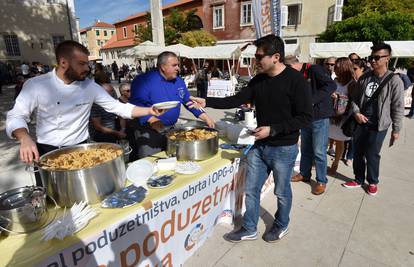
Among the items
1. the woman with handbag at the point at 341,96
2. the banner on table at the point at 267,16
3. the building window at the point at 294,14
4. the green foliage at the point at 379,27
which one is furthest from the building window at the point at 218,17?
the woman with handbag at the point at 341,96

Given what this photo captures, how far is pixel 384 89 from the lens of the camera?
288 centimetres

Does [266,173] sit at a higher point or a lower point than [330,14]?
lower

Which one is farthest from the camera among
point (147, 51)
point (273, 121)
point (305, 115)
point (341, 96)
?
point (147, 51)

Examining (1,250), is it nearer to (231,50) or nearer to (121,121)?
(121,121)

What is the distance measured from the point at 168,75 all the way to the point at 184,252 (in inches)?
65.4

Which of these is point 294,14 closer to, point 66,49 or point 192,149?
point 192,149

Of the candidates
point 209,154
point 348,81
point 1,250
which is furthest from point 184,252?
point 348,81

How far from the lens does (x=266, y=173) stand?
2361mm

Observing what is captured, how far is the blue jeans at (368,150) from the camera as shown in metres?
3.04

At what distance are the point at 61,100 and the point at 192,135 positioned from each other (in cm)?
113

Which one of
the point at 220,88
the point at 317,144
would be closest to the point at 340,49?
the point at 220,88

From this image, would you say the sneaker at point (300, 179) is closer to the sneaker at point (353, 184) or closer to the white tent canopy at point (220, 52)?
the sneaker at point (353, 184)

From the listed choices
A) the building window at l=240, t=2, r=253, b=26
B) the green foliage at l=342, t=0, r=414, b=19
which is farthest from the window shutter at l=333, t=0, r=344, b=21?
the building window at l=240, t=2, r=253, b=26

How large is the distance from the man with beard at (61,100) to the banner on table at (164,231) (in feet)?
2.72
